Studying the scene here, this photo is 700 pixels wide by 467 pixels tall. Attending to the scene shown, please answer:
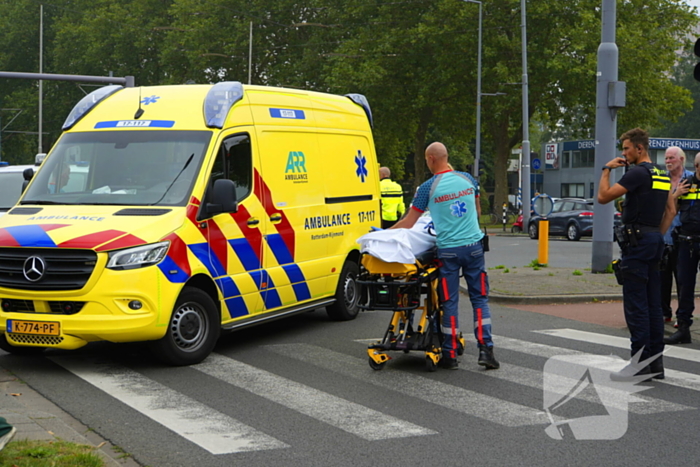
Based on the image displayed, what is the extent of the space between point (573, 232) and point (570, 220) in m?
0.46

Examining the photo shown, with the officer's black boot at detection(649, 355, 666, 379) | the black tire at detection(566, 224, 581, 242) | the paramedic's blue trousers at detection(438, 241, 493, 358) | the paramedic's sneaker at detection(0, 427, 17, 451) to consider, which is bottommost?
the black tire at detection(566, 224, 581, 242)

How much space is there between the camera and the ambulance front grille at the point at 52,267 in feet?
24.4

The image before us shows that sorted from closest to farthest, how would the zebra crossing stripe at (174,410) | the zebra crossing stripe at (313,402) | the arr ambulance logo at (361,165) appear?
the zebra crossing stripe at (174,410)
the zebra crossing stripe at (313,402)
the arr ambulance logo at (361,165)

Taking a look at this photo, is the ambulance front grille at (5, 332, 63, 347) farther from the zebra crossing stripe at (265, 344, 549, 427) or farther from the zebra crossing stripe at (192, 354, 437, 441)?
the zebra crossing stripe at (265, 344, 549, 427)

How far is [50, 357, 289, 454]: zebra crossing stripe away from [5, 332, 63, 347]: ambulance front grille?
34 centimetres

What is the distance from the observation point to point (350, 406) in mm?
6574

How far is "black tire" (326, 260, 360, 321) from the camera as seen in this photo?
10.5 m

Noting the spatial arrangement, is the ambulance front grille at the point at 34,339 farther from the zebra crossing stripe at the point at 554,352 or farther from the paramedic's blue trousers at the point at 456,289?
the zebra crossing stripe at the point at 554,352

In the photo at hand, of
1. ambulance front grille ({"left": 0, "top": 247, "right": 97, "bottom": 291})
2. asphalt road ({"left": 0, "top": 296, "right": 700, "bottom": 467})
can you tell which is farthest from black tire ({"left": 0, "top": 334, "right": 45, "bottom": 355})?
ambulance front grille ({"left": 0, "top": 247, "right": 97, "bottom": 291})

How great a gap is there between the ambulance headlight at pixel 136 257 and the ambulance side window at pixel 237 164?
1.10 metres

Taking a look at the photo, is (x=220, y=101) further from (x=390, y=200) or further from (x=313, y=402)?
(x=390, y=200)

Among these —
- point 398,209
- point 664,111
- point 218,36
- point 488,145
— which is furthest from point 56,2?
point 398,209

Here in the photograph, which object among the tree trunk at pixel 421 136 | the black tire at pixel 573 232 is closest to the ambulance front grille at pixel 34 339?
the black tire at pixel 573 232

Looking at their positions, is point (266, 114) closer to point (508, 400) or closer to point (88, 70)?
point (508, 400)
